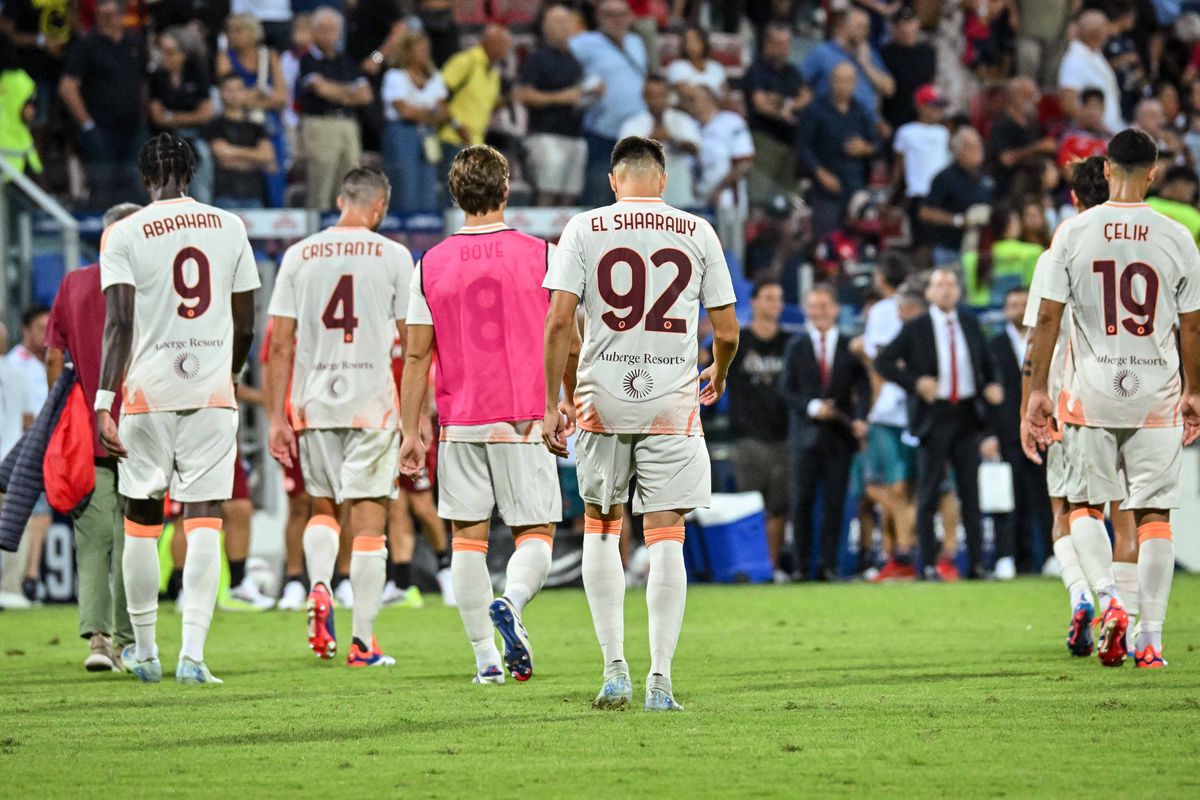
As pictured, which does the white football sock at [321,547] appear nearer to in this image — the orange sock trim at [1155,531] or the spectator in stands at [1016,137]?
the orange sock trim at [1155,531]

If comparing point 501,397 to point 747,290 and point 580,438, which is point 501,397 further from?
point 747,290

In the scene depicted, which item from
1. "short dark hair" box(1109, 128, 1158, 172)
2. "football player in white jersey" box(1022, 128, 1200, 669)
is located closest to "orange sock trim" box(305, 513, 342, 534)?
"football player in white jersey" box(1022, 128, 1200, 669)

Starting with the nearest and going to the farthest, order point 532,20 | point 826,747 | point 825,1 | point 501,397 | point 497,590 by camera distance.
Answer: point 826,747
point 501,397
point 497,590
point 532,20
point 825,1

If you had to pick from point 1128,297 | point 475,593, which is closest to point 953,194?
point 1128,297

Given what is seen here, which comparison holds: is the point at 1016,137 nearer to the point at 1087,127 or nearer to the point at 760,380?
the point at 1087,127

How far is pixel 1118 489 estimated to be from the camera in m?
8.95

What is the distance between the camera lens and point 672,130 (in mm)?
19516

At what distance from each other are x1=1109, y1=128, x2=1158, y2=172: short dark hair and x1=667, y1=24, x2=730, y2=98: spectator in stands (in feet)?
38.5

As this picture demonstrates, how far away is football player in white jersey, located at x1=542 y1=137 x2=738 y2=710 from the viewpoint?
7398 millimetres

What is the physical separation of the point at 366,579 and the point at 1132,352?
3.88 m

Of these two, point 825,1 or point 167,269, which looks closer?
point 167,269

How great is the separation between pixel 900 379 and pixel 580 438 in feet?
29.1

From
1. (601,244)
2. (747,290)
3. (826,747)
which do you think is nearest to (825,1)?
(747,290)

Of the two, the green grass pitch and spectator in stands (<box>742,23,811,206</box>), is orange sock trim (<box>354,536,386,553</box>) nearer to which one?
the green grass pitch
